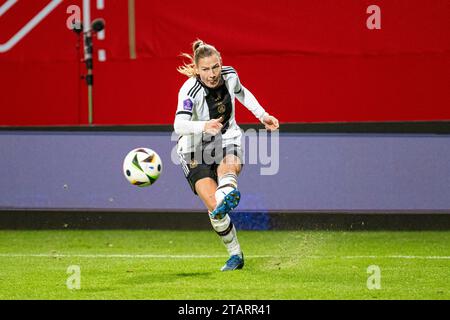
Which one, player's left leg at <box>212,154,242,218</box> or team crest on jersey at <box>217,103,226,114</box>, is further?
team crest on jersey at <box>217,103,226,114</box>

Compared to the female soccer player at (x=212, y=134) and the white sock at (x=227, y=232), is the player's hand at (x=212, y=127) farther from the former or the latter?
the white sock at (x=227, y=232)

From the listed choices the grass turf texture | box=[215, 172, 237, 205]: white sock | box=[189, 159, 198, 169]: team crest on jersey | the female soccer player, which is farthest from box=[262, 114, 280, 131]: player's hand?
the grass turf texture

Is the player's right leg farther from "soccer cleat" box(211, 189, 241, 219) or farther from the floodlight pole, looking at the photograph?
the floodlight pole

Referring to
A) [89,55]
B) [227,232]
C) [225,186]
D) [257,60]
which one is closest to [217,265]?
[227,232]

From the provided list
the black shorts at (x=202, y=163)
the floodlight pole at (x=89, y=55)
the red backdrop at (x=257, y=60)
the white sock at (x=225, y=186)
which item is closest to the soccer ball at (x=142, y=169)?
the black shorts at (x=202, y=163)

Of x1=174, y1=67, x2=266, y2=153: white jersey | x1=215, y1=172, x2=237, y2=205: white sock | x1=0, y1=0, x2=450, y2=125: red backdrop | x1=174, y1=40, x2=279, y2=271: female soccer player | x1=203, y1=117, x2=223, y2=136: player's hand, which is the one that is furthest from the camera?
x1=0, y1=0, x2=450, y2=125: red backdrop

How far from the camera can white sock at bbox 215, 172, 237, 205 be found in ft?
26.2

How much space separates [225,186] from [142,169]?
93 centimetres

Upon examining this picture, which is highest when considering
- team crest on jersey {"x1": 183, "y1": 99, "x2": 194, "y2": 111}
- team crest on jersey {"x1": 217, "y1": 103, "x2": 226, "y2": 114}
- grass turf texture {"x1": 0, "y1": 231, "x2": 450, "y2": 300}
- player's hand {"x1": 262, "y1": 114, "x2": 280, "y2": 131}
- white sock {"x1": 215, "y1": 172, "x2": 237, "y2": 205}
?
team crest on jersey {"x1": 183, "y1": 99, "x2": 194, "y2": 111}

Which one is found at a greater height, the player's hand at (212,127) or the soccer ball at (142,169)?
the player's hand at (212,127)

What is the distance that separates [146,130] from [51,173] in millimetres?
1156

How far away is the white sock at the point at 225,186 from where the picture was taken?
7991mm

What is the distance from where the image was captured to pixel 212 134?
828 centimetres
